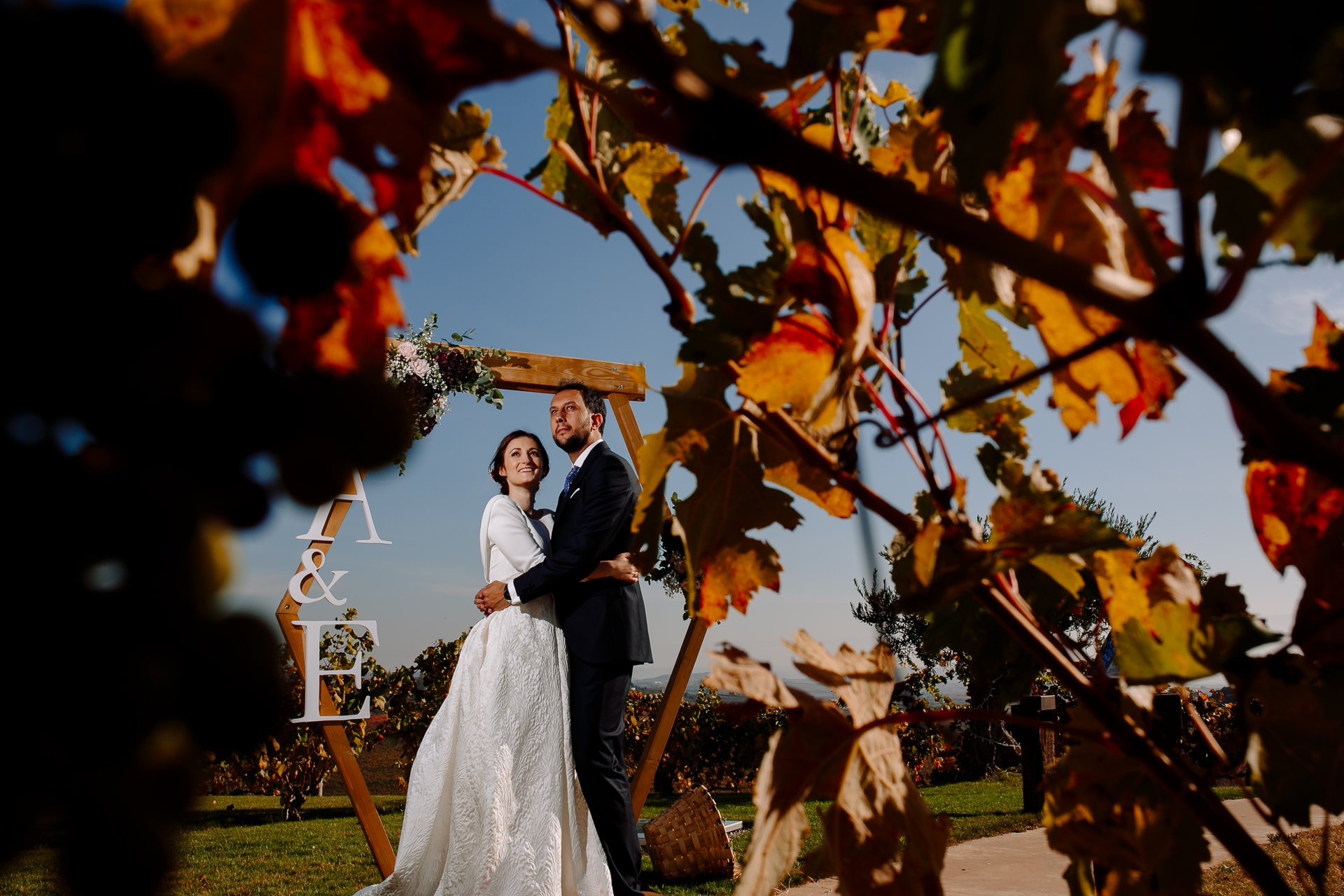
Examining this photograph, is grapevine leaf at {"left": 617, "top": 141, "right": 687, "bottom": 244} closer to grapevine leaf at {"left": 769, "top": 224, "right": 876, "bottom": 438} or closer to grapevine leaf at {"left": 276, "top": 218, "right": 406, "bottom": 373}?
grapevine leaf at {"left": 769, "top": 224, "right": 876, "bottom": 438}

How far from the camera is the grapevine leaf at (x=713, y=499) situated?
0.47 meters

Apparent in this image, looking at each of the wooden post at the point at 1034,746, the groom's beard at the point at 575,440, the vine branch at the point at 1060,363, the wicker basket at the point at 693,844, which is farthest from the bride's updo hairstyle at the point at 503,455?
the vine branch at the point at 1060,363

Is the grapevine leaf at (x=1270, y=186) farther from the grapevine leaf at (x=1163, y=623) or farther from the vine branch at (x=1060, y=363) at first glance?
the grapevine leaf at (x=1163, y=623)

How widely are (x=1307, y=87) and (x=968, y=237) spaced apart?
11cm

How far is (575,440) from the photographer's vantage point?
347 centimetres

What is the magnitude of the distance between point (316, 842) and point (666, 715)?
8.10 feet

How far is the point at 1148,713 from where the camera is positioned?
1.43 ft

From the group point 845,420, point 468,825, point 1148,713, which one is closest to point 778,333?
point 845,420

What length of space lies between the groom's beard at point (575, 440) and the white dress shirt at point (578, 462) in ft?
0.13

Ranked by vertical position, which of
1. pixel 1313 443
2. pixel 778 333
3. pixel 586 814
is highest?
pixel 778 333

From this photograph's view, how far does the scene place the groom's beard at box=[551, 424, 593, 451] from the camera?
346 cm

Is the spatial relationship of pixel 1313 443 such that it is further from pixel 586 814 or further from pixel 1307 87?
pixel 586 814

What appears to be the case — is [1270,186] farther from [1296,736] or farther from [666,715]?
[666,715]

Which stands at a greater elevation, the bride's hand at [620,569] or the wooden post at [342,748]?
the bride's hand at [620,569]
